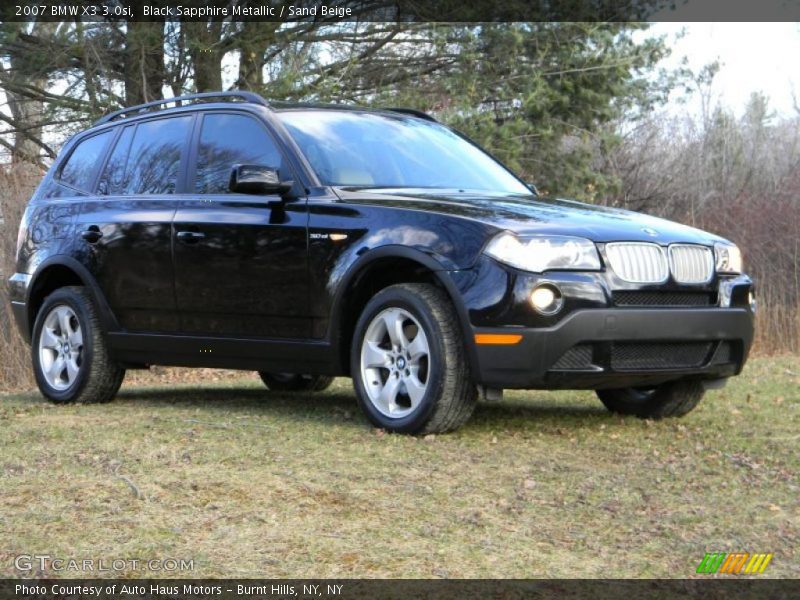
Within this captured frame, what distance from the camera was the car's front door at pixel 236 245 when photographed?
265 inches

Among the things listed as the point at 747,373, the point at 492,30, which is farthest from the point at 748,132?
the point at 747,373

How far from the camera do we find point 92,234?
7.92 metres

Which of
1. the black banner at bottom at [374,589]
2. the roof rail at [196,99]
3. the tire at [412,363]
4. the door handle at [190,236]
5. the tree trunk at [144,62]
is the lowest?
the black banner at bottom at [374,589]

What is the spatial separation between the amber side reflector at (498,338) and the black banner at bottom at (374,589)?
1.94m

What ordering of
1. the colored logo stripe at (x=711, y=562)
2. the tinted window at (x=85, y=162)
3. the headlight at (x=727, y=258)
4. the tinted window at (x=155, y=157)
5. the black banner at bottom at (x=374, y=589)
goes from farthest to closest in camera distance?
the tinted window at (x=85, y=162)
the tinted window at (x=155, y=157)
the headlight at (x=727, y=258)
the colored logo stripe at (x=711, y=562)
the black banner at bottom at (x=374, y=589)

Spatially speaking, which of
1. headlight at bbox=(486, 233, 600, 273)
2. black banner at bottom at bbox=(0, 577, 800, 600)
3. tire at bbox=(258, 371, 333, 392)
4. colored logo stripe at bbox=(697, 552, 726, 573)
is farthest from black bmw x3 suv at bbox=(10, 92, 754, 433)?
black banner at bottom at bbox=(0, 577, 800, 600)

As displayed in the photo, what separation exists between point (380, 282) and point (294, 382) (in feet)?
8.91

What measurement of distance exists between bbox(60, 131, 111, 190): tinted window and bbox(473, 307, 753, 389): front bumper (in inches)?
151

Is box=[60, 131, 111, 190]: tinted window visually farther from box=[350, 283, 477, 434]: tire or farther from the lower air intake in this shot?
the lower air intake

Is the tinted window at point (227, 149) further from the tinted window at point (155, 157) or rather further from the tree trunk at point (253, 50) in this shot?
the tree trunk at point (253, 50)

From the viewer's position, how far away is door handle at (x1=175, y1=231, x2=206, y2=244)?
7.18 metres

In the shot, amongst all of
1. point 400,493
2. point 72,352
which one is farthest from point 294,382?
point 400,493

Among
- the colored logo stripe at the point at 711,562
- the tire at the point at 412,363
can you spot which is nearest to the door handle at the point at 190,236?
the tire at the point at 412,363

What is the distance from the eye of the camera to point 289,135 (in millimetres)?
6980
